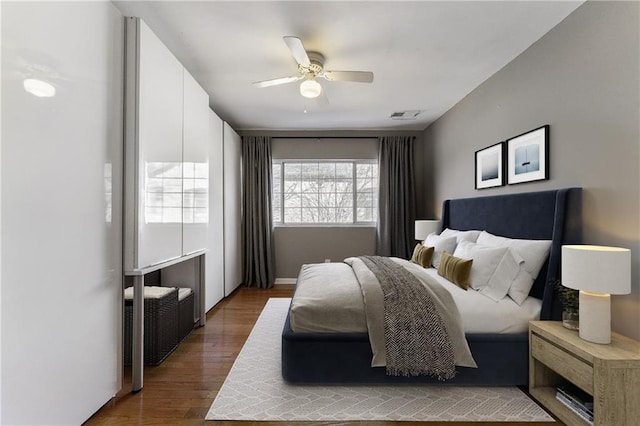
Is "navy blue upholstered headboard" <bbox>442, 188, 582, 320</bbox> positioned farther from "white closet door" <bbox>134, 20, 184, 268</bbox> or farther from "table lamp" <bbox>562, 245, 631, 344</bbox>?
"white closet door" <bbox>134, 20, 184, 268</bbox>

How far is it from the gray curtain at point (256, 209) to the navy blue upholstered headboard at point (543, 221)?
3.17m

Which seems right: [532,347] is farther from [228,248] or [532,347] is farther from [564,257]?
[228,248]

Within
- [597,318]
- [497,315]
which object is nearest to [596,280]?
[597,318]

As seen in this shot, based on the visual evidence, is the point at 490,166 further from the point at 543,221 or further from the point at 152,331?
the point at 152,331

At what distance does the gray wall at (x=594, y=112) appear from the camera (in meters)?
1.79

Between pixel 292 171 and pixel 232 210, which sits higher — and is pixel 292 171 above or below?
above

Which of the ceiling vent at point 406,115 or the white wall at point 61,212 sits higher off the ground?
the ceiling vent at point 406,115

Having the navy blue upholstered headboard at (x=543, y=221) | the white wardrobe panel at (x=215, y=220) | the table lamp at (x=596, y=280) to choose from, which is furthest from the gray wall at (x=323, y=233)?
the table lamp at (x=596, y=280)

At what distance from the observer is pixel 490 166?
3238mm

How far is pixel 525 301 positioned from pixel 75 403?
2.87 meters

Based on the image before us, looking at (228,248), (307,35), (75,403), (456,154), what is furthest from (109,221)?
(456,154)

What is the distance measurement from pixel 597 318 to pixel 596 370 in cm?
29

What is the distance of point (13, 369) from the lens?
1323mm

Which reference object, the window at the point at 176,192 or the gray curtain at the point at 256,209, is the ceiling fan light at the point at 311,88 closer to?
the window at the point at 176,192
